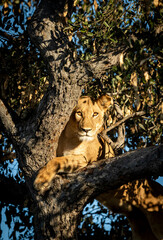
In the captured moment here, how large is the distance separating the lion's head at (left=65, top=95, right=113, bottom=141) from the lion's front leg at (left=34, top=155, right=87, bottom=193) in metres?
0.45

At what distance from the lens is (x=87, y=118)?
4.02 metres

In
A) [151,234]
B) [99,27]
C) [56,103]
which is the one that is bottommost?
[151,234]

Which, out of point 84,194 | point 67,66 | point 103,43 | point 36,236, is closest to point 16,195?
point 36,236

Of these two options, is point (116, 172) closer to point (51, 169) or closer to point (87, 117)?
point (51, 169)

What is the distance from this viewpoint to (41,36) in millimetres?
3398

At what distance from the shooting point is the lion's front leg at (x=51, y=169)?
310cm

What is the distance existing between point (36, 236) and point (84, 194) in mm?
740

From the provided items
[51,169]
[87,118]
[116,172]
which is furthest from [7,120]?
[116,172]

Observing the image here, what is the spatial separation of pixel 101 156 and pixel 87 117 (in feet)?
2.00

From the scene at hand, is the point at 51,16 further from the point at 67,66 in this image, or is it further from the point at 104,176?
the point at 104,176

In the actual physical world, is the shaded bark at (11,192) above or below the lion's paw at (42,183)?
above

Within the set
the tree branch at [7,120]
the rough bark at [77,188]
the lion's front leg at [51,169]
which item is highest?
the tree branch at [7,120]

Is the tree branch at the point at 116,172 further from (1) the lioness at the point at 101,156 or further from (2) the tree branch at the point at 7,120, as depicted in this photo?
(2) the tree branch at the point at 7,120

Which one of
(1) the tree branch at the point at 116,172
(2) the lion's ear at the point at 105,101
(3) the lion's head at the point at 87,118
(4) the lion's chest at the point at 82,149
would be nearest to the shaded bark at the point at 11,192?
(4) the lion's chest at the point at 82,149
